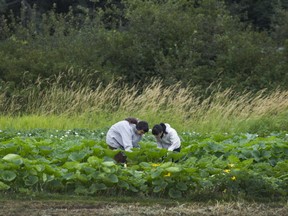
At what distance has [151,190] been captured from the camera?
10297 mm

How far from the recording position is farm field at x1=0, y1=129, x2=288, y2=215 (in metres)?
9.25

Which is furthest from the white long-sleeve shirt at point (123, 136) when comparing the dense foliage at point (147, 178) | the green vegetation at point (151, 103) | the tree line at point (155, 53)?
the tree line at point (155, 53)

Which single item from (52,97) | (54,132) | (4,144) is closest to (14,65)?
(52,97)

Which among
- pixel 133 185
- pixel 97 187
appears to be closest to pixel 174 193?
pixel 133 185

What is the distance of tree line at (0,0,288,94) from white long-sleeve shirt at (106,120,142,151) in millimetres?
11124

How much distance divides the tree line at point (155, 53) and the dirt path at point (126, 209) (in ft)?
46.1

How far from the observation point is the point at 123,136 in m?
12.1

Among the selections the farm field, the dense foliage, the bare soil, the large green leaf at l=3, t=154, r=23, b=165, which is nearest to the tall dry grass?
the farm field

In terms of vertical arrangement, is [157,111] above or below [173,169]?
below

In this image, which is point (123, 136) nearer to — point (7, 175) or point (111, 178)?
point (111, 178)

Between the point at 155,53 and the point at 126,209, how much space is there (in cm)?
1793

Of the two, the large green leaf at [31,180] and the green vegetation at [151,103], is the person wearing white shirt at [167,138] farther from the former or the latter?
the large green leaf at [31,180]

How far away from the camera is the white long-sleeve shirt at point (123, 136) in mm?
12094

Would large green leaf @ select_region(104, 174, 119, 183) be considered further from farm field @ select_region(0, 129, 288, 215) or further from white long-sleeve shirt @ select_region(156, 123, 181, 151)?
white long-sleeve shirt @ select_region(156, 123, 181, 151)
